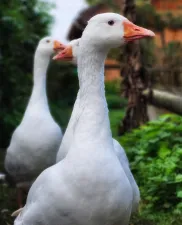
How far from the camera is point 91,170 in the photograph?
329 cm

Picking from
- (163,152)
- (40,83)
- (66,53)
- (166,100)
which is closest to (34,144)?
(40,83)

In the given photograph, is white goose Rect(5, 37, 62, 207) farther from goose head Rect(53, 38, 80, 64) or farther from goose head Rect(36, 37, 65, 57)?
goose head Rect(53, 38, 80, 64)

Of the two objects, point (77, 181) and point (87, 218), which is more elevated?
point (77, 181)

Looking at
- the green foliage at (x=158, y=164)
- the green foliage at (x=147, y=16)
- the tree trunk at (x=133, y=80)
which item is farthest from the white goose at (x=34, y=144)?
the green foliage at (x=147, y=16)

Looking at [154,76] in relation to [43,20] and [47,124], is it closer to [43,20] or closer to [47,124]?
[43,20]

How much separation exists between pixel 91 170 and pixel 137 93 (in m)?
5.47

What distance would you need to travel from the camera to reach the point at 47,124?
5883 mm

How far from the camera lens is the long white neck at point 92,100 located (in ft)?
11.3

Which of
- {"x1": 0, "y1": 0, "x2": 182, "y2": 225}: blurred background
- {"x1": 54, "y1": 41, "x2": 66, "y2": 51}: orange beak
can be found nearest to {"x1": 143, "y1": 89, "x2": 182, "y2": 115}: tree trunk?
{"x1": 0, "y1": 0, "x2": 182, "y2": 225}: blurred background

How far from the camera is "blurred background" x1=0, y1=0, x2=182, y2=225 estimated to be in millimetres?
5629

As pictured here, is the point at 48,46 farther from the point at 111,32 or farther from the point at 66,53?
the point at 111,32

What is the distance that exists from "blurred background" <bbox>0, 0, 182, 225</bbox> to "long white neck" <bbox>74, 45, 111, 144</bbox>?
138 centimetres

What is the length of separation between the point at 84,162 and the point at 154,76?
9.31 meters

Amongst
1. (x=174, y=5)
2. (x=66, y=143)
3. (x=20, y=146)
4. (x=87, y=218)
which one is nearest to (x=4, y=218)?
(x=20, y=146)
